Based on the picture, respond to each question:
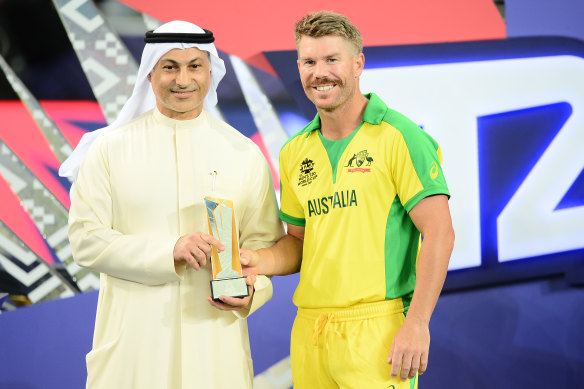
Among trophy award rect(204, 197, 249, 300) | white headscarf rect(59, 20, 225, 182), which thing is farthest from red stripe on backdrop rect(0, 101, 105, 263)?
trophy award rect(204, 197, 249, 300)

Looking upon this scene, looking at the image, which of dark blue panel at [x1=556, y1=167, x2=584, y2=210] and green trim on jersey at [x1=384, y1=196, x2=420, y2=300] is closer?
green trim on jersey at [x1=384, y1=196, x2=420, y2=300]

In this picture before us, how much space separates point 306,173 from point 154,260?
1.82ft

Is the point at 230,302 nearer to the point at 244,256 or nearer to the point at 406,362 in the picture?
the point at 244,256

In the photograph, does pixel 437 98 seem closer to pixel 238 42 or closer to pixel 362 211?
pixel 238 42

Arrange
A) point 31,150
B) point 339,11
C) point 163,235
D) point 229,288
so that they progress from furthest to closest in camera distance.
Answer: point 339,11, point 31,150, point 163,235, point 229,288

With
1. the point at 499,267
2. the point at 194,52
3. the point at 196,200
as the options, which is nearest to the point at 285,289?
the point at 499,267

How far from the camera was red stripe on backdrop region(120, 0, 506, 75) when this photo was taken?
3416mm

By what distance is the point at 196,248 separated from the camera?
202 centimetres

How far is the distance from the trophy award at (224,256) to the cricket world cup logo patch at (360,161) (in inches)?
15.1

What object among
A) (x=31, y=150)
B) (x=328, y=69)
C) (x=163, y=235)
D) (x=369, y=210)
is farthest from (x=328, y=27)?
A: (x=31, y=150)

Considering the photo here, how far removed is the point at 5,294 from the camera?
10.9 feet

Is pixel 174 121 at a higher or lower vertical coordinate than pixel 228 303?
higher

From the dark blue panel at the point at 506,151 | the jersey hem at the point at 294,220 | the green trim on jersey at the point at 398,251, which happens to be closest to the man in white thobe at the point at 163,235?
the jersey hem at the point at 294,220

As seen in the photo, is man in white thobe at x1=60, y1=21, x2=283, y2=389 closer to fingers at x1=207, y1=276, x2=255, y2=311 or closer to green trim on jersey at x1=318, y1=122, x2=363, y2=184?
fingers at x1=207, y1=276, x2=255, y2=311
